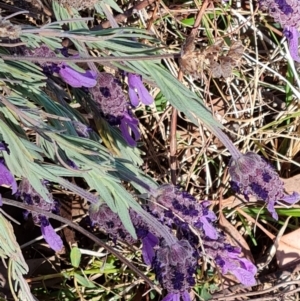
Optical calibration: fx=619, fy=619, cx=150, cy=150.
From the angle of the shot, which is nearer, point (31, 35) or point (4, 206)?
point (31, 35)

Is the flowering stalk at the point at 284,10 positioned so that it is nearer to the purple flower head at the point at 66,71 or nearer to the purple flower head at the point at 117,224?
the purple flower head at the point at 66,71

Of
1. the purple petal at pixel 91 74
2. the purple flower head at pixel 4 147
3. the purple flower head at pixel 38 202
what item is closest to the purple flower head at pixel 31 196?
the purple flower head at pixel 38 202

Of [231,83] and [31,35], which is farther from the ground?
[31,35]

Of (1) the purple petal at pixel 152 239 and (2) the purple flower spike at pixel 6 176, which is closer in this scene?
(2) the purple flower spike at pixel 6 176

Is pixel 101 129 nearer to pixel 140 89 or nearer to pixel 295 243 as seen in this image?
pixel 140 89

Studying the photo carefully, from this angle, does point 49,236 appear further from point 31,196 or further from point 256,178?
point 256,178

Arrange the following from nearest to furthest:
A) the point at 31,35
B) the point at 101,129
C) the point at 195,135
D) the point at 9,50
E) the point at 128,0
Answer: the point at 31,35, the point at 9,50, the point at 101,129, the point at 128,0, the point at 195,135

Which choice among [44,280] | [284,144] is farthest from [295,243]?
[44,280]
